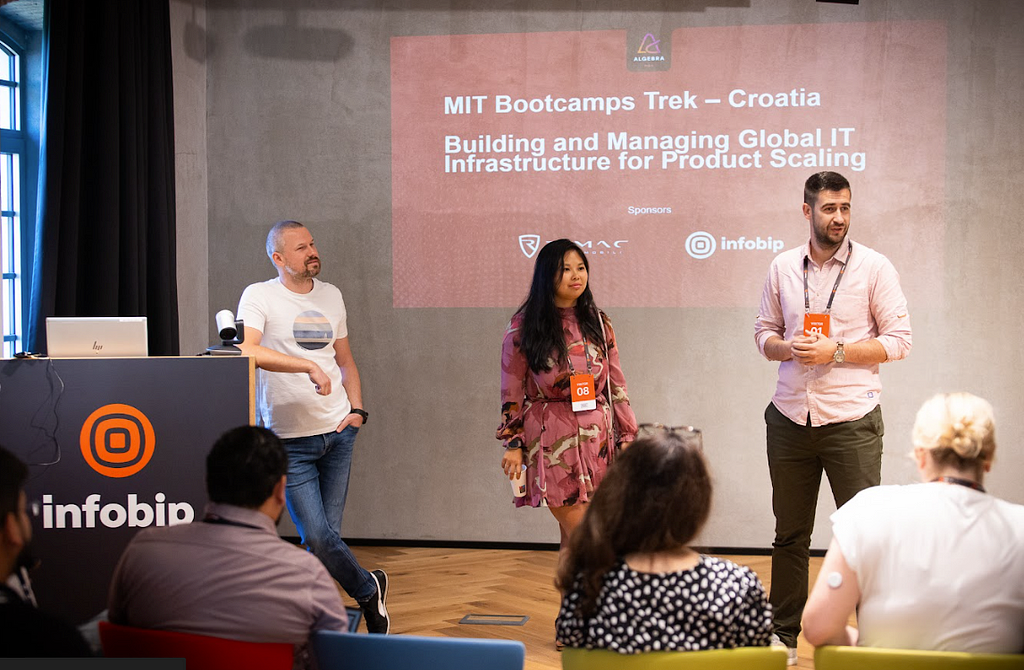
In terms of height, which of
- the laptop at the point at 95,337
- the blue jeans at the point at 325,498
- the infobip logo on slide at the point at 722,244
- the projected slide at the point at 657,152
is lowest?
the blue jeans at the point at 325,498

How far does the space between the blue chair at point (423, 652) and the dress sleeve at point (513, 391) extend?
203 cm

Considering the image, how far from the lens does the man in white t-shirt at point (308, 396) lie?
384 centimetres

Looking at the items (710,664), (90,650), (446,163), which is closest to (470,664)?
(710,664)

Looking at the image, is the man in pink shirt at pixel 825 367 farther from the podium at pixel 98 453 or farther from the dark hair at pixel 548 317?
the podium at pixel 98 453

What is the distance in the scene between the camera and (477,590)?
15.8 ft

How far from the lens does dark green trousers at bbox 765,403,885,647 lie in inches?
146

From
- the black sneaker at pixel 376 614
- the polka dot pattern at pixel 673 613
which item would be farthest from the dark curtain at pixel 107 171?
the polka dot pattern at pixel 673 613

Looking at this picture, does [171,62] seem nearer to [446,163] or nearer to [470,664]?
→ [446,163]

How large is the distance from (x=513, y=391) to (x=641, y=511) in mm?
1909

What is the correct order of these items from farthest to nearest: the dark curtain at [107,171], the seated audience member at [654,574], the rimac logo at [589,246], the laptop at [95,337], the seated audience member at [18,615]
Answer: the rimac logo at [589,246]
the dark curtain at [107,171]
the laptop at [95,337]
the seated audience member at [654,574]
the seated audience member at [18,615]

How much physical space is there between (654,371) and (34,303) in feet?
10.4

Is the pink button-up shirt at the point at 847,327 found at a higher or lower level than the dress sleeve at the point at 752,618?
higher

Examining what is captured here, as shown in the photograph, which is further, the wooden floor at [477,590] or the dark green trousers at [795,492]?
the wooden floor at [477,590]

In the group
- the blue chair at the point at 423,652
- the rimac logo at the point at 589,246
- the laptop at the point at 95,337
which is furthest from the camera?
the rimac logo at the point at 589,246
